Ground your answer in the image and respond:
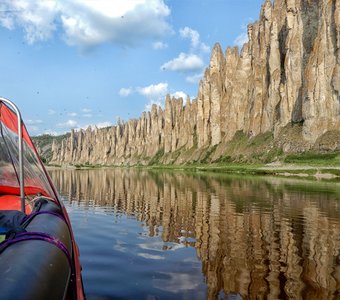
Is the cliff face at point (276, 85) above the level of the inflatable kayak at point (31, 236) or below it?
above

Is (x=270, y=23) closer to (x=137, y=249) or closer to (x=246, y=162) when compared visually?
(x=246, y=162)

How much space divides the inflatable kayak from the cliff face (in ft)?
259

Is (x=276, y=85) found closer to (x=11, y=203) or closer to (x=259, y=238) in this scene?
(x=259, y=238)

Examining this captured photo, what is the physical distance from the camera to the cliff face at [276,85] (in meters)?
85.6

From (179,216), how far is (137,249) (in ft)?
24.5

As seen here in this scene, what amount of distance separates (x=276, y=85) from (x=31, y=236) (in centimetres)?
11232

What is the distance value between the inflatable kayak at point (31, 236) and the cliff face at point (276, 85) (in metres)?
78.8

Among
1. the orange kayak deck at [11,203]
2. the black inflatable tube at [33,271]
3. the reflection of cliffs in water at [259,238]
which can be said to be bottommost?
the reflection of cliffs in water at [259,238]

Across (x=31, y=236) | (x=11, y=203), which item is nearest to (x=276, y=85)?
(x=11, y=203)

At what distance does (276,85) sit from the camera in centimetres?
11031

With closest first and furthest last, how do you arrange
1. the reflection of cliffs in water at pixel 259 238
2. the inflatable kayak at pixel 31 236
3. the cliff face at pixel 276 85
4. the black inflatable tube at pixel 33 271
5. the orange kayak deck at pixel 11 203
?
1. the black inflatable tube at pixel 33 271
2. the inflatable kayak at pixel 31 236
3. the reflection of cliffs in water at pixel 259 238
4. the orange kayak deck at pixel 11 203
5. the cliff face at pixel 276 85

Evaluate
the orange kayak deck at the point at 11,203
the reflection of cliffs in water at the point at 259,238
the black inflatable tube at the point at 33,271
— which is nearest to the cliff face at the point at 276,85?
A: the reflection of cliffs in water at the point at 259,238

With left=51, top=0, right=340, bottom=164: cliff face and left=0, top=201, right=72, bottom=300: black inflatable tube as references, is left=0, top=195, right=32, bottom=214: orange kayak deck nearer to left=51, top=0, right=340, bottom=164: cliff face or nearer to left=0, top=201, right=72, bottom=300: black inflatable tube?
left=0, top=201, right=72, bottom=300: black inflatable tube

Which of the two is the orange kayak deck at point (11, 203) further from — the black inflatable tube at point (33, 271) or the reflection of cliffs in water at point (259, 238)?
the reflection of cliffs in water at point (259, 238)
